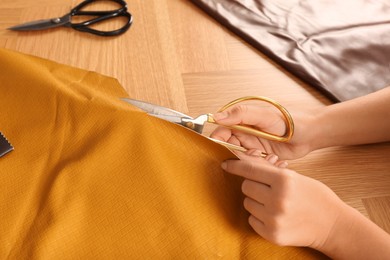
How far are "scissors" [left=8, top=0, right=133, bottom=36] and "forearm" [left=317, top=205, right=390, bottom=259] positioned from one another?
45 cm

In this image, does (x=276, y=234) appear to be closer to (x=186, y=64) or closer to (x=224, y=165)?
(x=224, y=165)

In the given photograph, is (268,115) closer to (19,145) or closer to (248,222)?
(248,222)

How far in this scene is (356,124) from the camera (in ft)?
2.11

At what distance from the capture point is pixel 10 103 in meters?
0.58

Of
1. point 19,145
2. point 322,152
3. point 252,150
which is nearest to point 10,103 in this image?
point 19,145

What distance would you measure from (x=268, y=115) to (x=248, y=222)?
0.47ft

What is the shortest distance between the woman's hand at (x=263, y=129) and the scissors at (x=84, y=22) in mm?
275

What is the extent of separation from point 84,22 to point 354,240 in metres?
0.51

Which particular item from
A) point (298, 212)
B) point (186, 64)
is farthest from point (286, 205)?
point (186, 64)

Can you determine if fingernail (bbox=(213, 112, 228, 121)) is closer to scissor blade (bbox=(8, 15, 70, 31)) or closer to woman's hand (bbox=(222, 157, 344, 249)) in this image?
woman's hand (bbox=(222, 157, 344, 249))

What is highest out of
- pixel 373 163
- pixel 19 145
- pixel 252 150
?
pixel 19 145

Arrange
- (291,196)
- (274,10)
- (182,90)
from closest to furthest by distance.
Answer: (291,196) < (182,90) < (274,10)

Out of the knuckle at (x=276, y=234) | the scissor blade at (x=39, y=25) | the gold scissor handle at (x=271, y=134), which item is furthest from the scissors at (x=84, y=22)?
the knuckle at (x=276, y=234)

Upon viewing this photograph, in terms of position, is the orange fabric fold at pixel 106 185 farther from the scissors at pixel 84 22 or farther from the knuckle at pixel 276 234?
the scissors at pixel 84 22
